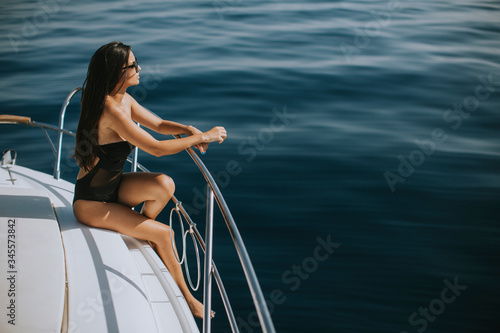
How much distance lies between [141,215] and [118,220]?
100 millimetres

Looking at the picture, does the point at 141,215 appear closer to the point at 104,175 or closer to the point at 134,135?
the point at 104,175

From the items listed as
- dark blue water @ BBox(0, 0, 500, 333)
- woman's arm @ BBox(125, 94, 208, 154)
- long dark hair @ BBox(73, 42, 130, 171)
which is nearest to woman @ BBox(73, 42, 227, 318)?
long dark hair @ BBox(73, 42, 130, 171)

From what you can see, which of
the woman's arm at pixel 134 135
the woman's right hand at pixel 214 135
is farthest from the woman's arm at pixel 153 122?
the woman's arm at pixel 134 135

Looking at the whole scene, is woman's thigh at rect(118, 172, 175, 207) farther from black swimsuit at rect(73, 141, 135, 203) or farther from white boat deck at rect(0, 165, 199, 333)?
white boat deck at rect(0, 165, 199, 333)

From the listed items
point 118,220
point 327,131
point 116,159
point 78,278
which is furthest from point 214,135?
point 327,131

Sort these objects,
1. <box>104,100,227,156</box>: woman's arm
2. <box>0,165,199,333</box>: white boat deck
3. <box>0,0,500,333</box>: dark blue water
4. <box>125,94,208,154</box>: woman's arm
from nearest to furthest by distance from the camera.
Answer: <box>0,165,199,333</box>: white boat deck, <box>104,100,227,156</box>: woman's arm, <box>125,94,208,154</box>: woman's arm, <box>0,0,500,333</box>: dark blue water

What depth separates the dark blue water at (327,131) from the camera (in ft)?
13.2

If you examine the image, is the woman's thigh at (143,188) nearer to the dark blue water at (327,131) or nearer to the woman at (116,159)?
the woman at (116,159)

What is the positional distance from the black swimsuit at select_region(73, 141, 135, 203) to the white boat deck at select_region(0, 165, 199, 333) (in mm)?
145

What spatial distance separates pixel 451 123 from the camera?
7.05m

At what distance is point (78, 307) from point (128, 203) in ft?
2.25

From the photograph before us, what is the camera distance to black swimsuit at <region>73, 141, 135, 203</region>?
89.2 inches

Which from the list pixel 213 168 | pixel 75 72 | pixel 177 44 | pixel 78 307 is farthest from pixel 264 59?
pixel 78 307

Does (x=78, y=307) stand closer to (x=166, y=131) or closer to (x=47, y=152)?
(x=166, y=131)
